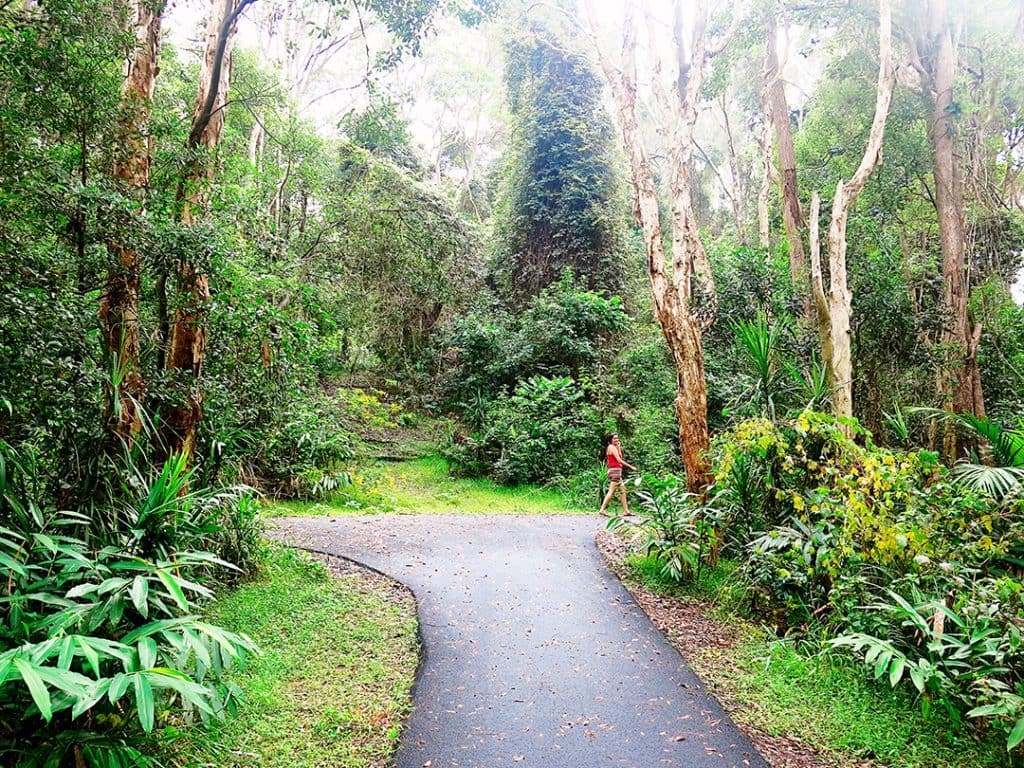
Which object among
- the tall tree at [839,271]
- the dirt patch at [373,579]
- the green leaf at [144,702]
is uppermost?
the tall tree at [839,271]

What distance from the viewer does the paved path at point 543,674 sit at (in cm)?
357

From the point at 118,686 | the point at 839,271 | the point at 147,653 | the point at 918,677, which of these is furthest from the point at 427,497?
the point at 118,686

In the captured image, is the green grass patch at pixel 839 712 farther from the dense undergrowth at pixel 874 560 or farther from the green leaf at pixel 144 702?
the green leaf at pixel 144 702

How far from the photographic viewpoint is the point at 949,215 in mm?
10547

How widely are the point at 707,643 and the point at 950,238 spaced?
9238 mm

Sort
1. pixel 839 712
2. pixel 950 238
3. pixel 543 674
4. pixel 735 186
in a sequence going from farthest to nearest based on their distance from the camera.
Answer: pixel 735 186 → pixel 950 238 → pixel 543 674 → pixel 839 712

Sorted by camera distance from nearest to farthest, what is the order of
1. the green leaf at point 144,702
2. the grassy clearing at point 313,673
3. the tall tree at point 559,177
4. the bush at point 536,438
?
the green leaf at point 144,702 → the grassy clearing at point 313,673 → the bush at point 536,438 → the tall tree at point 559,177

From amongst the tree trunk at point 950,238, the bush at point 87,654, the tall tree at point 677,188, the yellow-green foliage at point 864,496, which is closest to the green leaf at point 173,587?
the bush at point 87,654

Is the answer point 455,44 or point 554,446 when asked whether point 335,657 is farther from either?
point 455,44

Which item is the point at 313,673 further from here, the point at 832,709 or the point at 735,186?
the point at 735,186

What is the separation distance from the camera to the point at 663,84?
8.89 metres

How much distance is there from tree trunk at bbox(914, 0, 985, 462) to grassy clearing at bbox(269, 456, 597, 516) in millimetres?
6832

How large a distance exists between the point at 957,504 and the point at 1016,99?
47.4ft

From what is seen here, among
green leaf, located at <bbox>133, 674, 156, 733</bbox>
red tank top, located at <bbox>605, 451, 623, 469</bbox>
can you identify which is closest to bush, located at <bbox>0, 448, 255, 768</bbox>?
green leaf, located at <bbox>133, 674, 156, 733</bbox>
